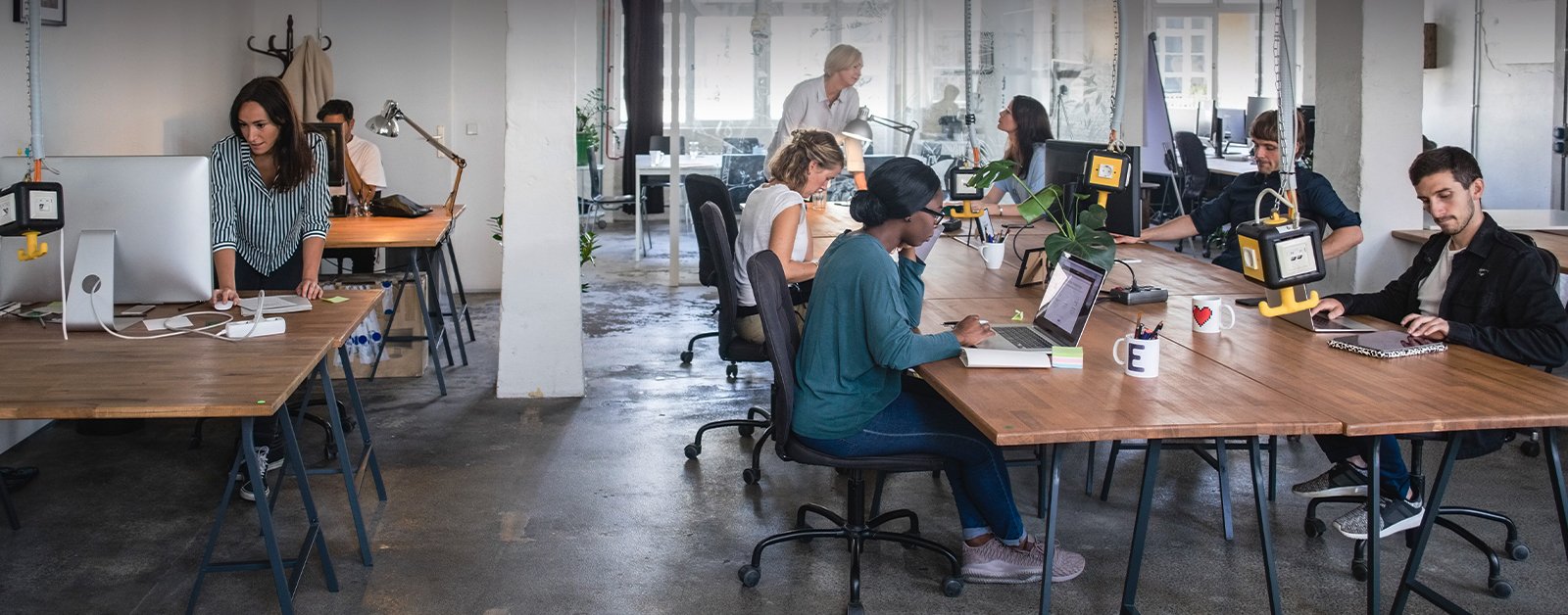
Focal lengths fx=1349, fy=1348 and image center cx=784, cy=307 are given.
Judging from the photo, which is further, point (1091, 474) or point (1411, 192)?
point (1411, 192)

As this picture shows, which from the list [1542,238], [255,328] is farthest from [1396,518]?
[255,328]

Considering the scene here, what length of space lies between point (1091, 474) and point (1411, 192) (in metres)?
2.40

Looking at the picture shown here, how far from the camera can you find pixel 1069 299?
3348 millimetres

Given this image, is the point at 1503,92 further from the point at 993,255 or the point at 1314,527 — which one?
the point at 1314,527

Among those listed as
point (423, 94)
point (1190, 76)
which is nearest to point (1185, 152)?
point (1190, 76)

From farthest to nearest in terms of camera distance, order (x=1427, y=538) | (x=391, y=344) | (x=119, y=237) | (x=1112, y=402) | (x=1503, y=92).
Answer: (x=1503, y=92), (x=391, y=344), (x=119, y=237), (x=1427, y=538), (x=1112, y=402)

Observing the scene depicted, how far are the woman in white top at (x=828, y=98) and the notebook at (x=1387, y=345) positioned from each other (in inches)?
167

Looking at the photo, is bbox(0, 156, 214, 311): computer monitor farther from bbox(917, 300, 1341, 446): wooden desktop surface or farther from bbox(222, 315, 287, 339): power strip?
bbox(917, 300, 1341, 446): wooden desktop surface

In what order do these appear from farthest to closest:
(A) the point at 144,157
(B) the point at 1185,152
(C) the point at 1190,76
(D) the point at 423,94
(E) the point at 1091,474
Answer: (C) the point at 1190,76 → (B) the point at 1185,152 → (D) the point at 423,94 → (E) the point at 1091,474 → (A) the point at 144,157

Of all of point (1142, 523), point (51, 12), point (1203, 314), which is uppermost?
point (51, 12)

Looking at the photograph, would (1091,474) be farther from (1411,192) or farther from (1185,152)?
(1185,152)

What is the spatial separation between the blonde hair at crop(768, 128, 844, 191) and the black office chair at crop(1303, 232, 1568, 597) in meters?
1.90

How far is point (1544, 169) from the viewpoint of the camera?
912cm

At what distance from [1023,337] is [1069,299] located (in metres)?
0.15
